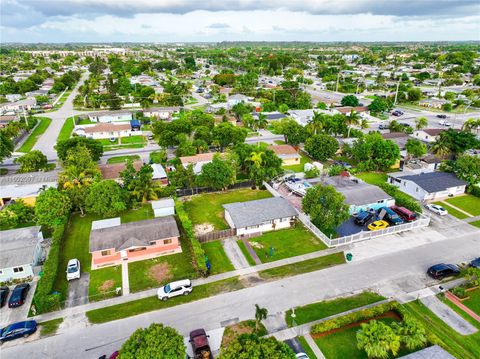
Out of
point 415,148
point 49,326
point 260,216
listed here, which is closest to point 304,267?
point 260,216

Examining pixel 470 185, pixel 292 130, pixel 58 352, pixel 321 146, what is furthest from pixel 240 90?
pixel 58 352

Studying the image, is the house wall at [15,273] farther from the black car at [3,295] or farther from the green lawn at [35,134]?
the green lawn at [35,134]

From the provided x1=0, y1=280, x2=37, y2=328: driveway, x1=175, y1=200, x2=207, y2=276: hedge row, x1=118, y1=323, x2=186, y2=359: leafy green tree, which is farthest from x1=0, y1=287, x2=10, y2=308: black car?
x1=175, y1=200, x2=207, y2=276: hedge row

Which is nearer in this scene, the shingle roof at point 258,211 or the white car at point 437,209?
the shingle roof at point 258,211

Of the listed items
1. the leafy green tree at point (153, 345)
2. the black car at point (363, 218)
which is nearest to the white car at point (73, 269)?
the leafy green tree at point (153, 345)

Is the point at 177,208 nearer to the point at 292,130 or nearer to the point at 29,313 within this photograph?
the point at 29,313

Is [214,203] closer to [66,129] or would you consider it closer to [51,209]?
[51,209]
